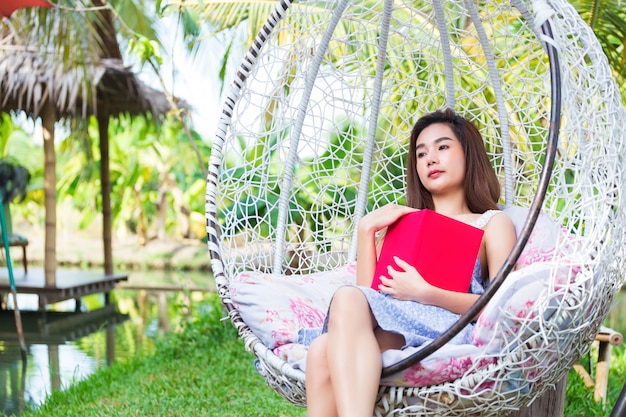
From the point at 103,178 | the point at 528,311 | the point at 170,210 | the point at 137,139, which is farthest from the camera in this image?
the point at 170,210

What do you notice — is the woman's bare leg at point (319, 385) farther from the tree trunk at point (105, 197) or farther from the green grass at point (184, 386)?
the tree trunk at point (105, 197)

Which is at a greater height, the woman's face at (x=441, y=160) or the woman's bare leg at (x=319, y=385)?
the woman's face at (x=441, y=160)

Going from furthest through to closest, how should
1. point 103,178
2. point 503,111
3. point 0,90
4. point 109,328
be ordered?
point 103,178 → point 0,90 → point 109,328 → point 503,111

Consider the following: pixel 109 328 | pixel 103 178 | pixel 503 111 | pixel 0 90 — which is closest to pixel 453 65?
pixel 503 111

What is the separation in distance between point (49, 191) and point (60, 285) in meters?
0.76

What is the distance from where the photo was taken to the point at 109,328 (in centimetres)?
565

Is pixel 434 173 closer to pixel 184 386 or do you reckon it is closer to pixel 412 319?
pixel 412 319

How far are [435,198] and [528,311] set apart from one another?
2.04 feet

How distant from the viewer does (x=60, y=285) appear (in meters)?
6.40

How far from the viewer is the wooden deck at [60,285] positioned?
247 inches

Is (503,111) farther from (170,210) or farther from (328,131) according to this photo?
(170,210)

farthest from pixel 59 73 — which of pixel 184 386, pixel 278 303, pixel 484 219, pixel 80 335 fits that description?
pixel 484 219

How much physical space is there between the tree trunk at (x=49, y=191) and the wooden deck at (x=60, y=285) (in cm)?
8

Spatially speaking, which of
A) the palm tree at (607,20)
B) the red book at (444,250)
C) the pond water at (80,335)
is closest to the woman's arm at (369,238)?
the red book at (444,250)
